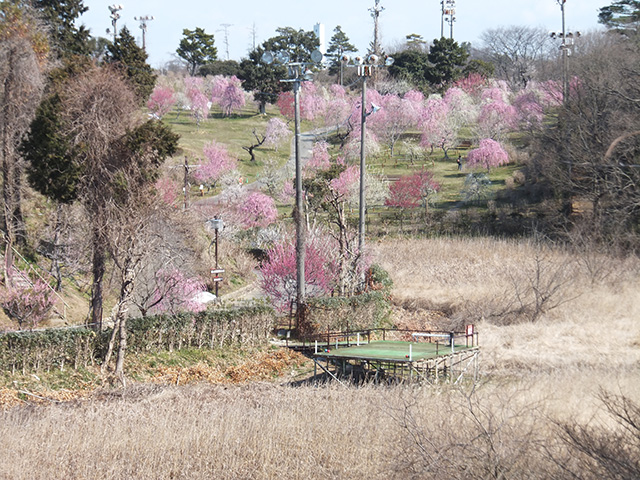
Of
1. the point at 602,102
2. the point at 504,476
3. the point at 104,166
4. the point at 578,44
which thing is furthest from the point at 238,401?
the point at 578,44

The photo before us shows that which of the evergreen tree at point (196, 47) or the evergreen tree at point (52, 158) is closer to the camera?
the evergreen tree at point (52, 158)

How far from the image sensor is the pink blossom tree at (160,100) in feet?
204

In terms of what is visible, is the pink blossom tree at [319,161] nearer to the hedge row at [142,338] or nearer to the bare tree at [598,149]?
the bare tree at [598,149]

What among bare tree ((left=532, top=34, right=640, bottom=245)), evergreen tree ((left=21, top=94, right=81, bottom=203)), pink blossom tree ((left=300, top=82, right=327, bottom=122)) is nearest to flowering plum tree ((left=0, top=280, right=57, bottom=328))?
evergreen tree ((left=21, top=94, right=81, bottom=203))

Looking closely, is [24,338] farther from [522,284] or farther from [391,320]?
[522,284]

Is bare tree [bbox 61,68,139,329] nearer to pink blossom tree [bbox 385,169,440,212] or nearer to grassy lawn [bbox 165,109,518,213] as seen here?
grassy lawn [bbox 165,109,518,213]

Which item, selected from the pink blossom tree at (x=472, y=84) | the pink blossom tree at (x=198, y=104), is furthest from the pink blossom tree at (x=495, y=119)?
the pink blossom tree at (x=198, y=104)

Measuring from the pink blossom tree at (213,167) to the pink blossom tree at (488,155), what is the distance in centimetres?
1798

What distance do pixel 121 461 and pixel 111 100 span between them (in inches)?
586

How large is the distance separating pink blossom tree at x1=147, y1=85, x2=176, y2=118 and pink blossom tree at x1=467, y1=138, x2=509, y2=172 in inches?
1080

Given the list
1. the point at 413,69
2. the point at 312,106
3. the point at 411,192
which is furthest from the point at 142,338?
the point at 413,69

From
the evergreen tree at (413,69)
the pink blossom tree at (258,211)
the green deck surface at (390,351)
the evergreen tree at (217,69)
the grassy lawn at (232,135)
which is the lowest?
the green deck surface at (390,351)

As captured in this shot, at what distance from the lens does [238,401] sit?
1246 cm

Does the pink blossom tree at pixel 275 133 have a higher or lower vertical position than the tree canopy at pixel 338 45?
lower
